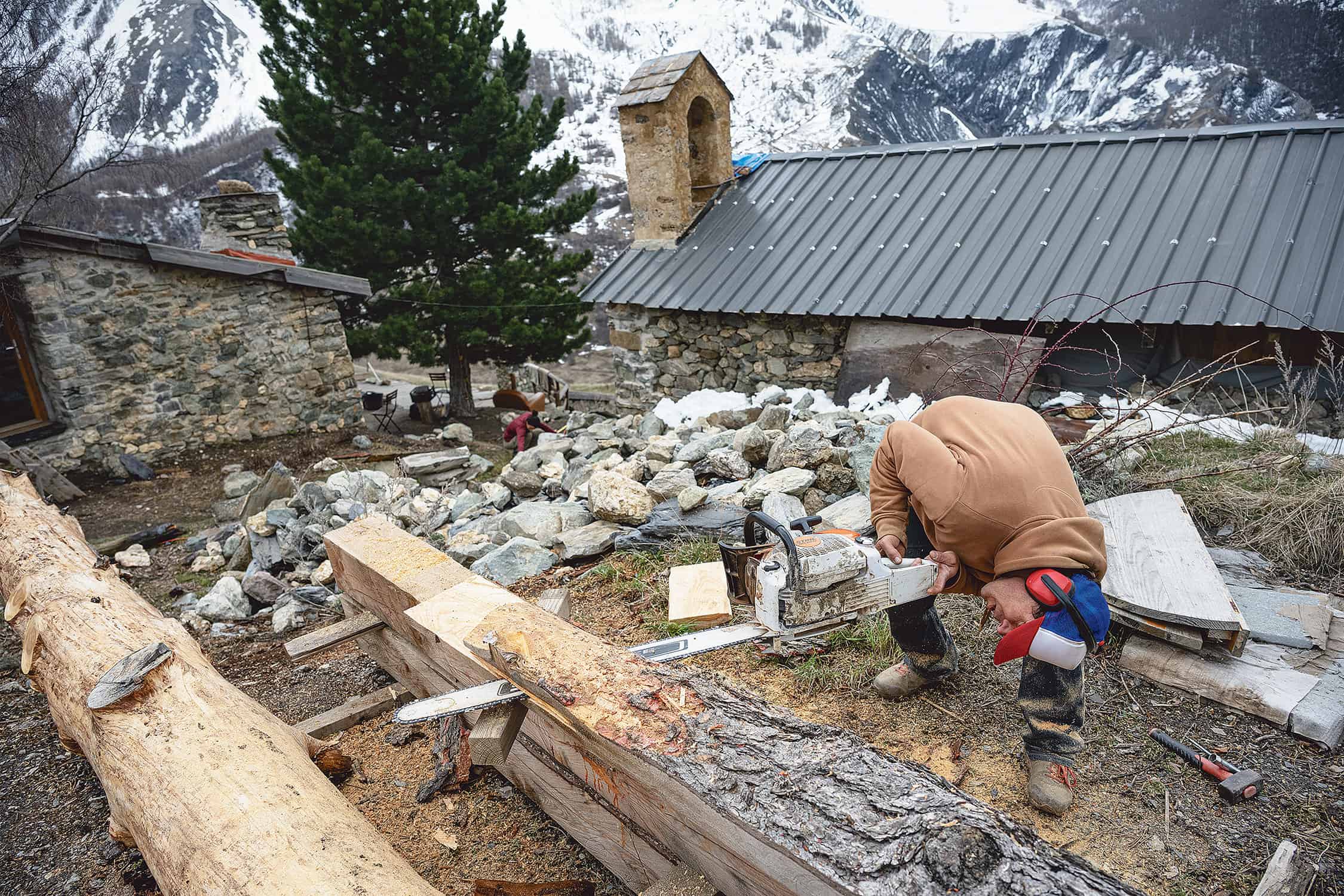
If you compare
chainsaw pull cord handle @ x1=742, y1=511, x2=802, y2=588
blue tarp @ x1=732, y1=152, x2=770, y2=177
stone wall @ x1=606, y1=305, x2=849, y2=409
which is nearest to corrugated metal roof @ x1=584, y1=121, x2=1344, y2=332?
stone wall @ x1=606, y1=305, x2=849, y2=409

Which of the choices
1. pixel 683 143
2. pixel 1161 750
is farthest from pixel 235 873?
pixel 683 143

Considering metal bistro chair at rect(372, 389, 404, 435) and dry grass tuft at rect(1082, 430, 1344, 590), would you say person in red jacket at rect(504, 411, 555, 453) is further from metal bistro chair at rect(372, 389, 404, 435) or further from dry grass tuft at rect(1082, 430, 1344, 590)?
dry grass tuft at rect(1082, 430, 1344, 590)

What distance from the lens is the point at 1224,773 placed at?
93.5 inches

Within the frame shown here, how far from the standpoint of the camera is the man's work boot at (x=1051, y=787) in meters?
2.23

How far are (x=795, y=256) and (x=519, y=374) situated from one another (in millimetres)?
10705

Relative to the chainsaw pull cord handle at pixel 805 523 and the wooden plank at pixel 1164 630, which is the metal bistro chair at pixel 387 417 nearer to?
the chainsaw pull cord handle at pixel 805 523

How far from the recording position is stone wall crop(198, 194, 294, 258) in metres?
10.7

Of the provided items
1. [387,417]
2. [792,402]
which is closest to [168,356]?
[387,417]

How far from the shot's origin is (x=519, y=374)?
17.4 m

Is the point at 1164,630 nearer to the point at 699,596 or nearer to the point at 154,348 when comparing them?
the point at 699,596

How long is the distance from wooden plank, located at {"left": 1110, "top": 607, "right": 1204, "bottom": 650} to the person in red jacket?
22.8ft

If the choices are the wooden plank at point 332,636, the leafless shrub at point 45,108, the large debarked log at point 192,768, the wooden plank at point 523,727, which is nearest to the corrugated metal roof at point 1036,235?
the wooden plank at point 523,727

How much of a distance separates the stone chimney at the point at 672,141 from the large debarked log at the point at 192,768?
718 cm

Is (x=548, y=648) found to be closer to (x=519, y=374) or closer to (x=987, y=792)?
(x=987, y=792)
